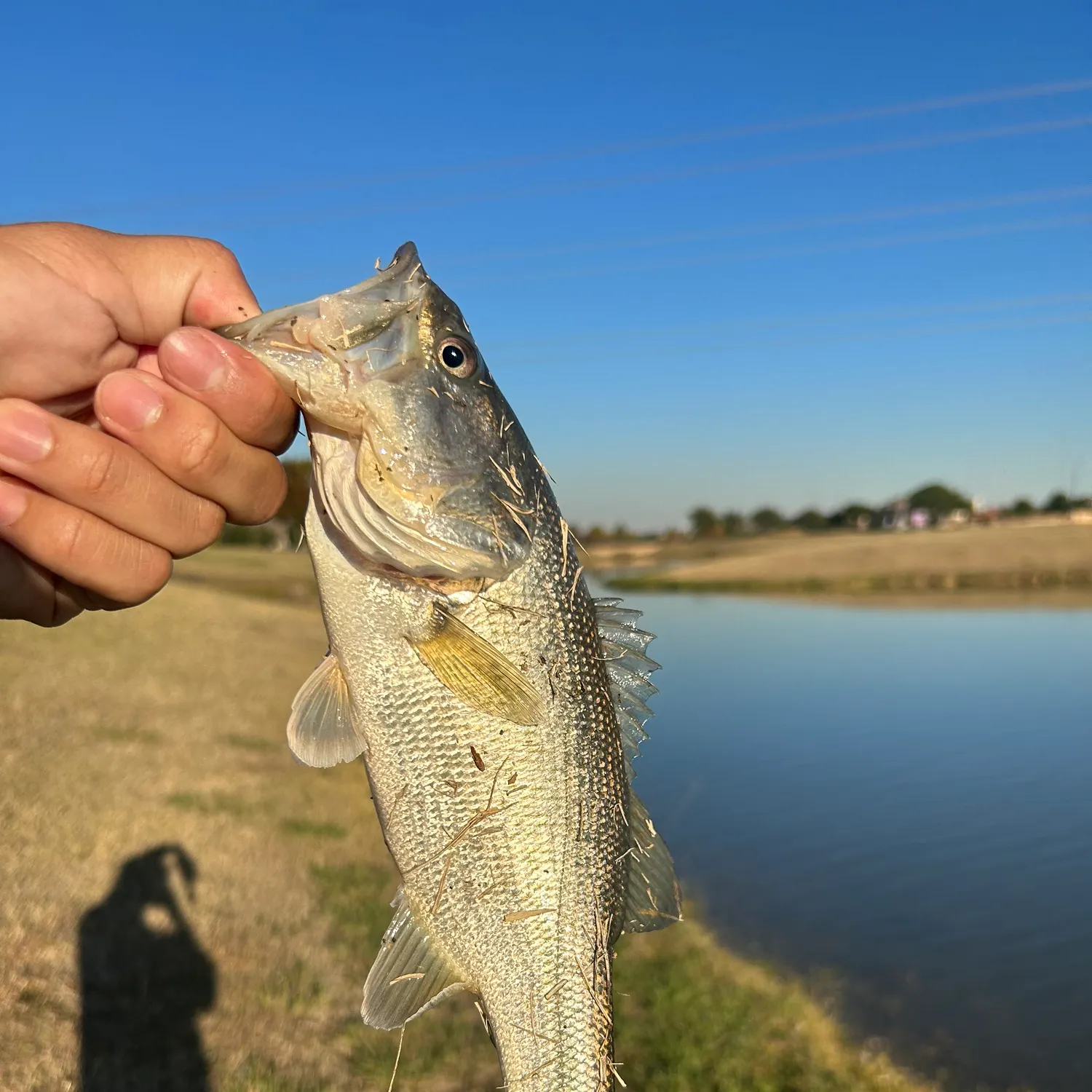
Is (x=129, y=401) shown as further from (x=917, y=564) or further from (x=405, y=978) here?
(x=917, y=564)

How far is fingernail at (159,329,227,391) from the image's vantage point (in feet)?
7.90

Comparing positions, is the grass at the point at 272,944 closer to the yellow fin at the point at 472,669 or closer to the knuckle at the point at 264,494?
the knuckle at the point at 264,494

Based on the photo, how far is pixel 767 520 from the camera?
390 feet

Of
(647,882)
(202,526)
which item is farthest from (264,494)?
(647,882)

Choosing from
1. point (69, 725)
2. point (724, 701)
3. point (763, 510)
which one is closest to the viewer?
point (69, 725)

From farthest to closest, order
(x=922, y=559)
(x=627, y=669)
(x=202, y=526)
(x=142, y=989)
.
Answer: (x=922, y=559) < (x=142, y=989) < (x=627, y=669) < (x=202, y=526)

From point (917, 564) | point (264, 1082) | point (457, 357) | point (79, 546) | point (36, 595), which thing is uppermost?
point (457, 357)

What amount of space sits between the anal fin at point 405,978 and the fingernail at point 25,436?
155 centimetres

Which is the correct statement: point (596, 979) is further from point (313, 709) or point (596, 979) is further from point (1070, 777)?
point (1070, 777)

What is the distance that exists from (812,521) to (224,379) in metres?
117

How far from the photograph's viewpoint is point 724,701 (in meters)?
21.7

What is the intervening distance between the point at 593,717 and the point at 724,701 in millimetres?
19707

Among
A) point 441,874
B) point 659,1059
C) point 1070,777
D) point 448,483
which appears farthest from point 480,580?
point 1070,777

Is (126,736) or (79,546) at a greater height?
(79,546)
